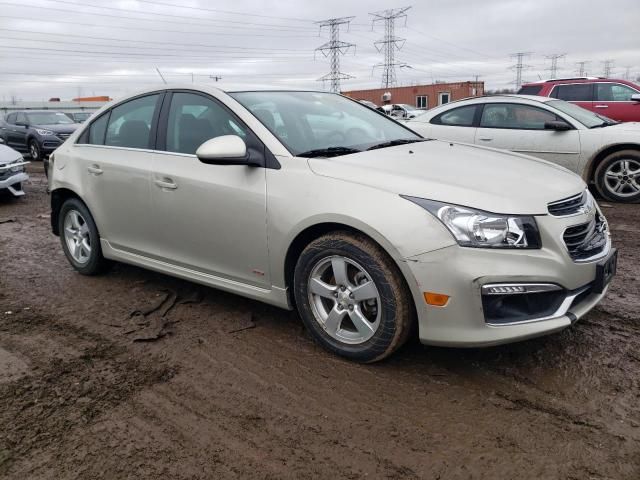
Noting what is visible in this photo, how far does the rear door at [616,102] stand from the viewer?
1073 cm

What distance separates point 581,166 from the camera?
786cm

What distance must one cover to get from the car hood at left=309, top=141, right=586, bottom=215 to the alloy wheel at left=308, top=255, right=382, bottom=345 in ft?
1.65

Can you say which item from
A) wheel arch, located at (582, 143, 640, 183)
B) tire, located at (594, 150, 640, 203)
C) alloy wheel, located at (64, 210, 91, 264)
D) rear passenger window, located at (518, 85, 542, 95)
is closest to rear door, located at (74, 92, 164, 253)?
alloy wheel, located at (64, 210, 91, 264)

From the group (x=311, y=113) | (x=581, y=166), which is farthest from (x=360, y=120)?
(x=581, y=166)

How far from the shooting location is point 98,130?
4.87m

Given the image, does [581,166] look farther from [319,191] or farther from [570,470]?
[570,470]

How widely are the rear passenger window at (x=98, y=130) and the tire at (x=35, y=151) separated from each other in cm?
1320

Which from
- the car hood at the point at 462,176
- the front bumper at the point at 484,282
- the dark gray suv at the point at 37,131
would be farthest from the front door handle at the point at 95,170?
the dark gray suv at the point at 37,131

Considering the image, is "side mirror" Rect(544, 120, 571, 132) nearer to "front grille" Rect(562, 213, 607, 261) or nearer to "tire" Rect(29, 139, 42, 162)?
"front grille" Rect(562, 213, 607, 261)

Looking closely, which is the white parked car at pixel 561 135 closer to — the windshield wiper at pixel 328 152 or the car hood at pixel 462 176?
the car hood at pixel 462 176

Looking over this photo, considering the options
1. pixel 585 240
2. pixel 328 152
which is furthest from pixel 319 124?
pixel 585 240

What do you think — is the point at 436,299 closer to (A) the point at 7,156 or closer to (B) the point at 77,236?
(B) the point at 77,236

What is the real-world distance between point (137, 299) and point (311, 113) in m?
1.98

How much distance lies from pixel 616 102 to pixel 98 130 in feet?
32.2
